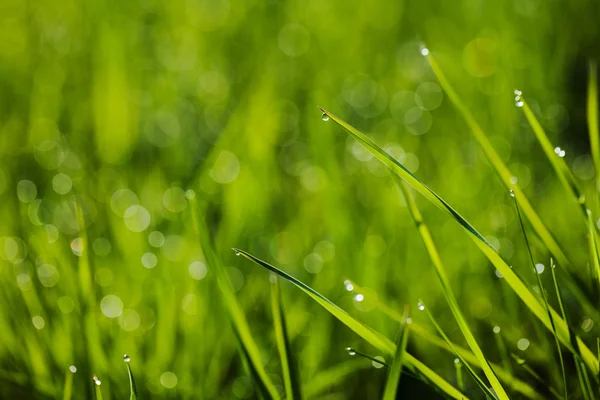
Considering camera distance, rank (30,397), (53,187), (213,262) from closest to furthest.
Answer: (213,262) → (30,397) → (53,187)

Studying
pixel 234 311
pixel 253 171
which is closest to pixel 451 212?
pixel 234 311

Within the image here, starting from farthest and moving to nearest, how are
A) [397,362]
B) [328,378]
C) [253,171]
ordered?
[253,171] → [328,378] → [397,362]

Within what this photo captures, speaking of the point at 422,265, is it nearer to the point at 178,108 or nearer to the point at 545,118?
the point at 545,118

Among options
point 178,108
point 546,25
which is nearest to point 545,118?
point 546,25

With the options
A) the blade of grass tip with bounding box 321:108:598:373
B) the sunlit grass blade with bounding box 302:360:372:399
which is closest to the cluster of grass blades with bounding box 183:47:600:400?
the blade of grass tip with bounding box 321:108:598:373

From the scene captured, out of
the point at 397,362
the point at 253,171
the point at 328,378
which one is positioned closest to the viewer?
the point at 397,362

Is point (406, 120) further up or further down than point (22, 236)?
further up

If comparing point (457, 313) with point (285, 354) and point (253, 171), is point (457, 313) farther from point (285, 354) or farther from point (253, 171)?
point (253, 171)
